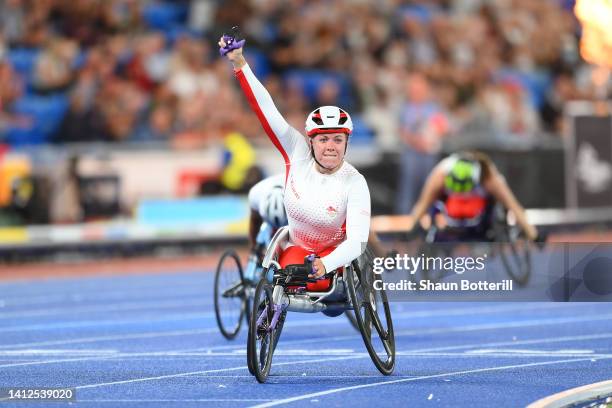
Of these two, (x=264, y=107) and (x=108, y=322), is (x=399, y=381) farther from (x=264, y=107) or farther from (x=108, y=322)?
(x=108, y=322)

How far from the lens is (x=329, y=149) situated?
34.6 ft

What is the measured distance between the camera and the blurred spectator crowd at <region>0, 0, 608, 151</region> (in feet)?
74.9

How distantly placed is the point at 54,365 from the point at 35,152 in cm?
1069

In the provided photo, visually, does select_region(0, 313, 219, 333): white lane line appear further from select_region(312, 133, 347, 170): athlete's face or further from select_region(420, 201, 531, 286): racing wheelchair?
select_region(312, 133, 347, 170): athlete's face

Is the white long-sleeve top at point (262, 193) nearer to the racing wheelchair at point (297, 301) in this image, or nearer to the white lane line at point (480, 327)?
the white lane line at point (480, 327)

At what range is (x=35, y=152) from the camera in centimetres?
2197

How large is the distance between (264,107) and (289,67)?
15.5m

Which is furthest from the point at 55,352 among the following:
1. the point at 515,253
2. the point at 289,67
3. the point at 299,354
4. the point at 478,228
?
the point at 289,67

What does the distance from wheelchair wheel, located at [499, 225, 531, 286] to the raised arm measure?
4634 millimetres

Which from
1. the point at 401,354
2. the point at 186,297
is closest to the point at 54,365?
the point at 401,354

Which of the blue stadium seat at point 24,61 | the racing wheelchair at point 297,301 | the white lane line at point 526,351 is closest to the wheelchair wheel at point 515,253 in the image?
the white lane line at point 526,351

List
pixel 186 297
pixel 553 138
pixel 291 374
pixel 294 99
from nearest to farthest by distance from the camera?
pixel 291 374 < pixel 186 297 < pixel 294 99 < pixel 553 138

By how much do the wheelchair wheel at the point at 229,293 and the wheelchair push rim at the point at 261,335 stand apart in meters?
3.11

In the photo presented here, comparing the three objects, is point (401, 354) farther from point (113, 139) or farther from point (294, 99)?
point (294, 99)
